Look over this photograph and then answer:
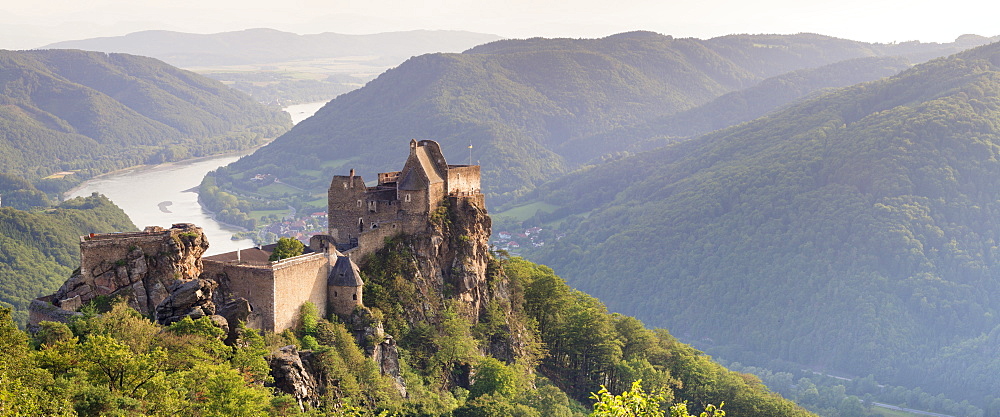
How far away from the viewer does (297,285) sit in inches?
2271

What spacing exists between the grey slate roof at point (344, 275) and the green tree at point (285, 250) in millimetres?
2620

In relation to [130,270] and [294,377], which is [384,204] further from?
[294,377]

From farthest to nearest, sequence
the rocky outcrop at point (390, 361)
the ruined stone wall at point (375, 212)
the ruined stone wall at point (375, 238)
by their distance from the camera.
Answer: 1. the ruined stone wall at point (375, 212)
2. the ruined stone wall at point (375, 238)
3. the rocky outcrop at point (390, 361)

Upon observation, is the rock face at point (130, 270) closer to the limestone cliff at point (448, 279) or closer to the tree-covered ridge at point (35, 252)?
the limestone cliff at point (448, 279)

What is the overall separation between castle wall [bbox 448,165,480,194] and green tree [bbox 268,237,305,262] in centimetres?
1599

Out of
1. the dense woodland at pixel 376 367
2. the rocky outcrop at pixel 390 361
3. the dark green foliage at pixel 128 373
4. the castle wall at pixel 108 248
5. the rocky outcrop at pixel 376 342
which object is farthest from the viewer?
the rocky outcrop at pixel 390 361

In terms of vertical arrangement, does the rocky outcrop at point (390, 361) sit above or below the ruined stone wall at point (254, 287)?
below

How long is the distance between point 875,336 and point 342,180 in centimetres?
15306

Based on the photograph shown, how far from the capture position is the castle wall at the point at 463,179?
248 feet

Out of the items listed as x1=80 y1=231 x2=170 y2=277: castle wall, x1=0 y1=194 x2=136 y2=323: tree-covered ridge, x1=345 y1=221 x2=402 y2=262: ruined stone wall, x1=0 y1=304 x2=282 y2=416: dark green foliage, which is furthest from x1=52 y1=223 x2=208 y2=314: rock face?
x1=0 y1=194 x2=136 y2=323: tree-covered ridge

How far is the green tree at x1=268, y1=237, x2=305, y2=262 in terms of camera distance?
60775 mm

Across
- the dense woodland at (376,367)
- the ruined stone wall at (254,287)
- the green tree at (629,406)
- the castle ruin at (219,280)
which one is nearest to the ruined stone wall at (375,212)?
the castle ruin at (219,280)

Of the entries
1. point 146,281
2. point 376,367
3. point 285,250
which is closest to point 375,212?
point 285,250

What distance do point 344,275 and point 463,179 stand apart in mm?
18413
